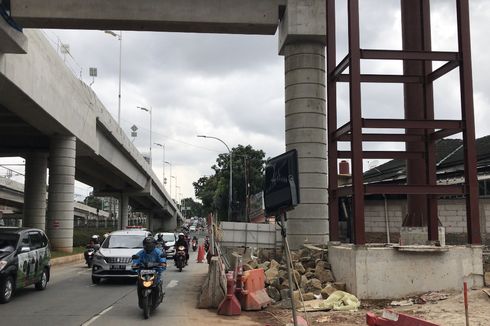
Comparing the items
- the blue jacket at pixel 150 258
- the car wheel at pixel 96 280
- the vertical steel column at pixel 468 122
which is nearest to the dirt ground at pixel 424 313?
the vertical steel column at pixel 468 122

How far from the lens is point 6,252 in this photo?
13.8 metres

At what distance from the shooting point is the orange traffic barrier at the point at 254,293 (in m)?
12.2

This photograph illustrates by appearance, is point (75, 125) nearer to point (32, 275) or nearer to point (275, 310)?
point (32, 275)

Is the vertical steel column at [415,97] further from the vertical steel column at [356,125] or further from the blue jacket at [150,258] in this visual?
the blue jacket at [150,258]

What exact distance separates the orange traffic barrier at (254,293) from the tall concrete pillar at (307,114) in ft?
21.1

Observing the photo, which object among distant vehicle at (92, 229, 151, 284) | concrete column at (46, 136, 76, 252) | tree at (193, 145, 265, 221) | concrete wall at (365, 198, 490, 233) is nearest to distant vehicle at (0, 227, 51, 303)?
distant vehicle at (92, 229, 151, 284)

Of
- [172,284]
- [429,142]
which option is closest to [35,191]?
[172,284]

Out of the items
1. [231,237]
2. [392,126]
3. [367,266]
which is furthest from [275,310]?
[231,237]

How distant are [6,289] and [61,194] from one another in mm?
21407

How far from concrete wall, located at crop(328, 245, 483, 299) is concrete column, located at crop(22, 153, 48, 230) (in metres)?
32.8

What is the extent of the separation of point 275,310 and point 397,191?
12.7ft

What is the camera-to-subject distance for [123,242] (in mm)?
19281

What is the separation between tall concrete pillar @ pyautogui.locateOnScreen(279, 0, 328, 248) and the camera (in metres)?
19.2

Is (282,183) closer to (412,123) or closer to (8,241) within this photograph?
(412,123)
